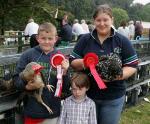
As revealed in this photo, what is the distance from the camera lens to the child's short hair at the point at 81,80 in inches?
147

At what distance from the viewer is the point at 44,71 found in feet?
12.1

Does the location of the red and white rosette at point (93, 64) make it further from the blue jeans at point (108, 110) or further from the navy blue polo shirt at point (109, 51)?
the blue jeans at point (108, 110)

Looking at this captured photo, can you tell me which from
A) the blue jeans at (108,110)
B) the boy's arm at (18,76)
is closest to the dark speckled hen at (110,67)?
the blue jeans at (108,110)

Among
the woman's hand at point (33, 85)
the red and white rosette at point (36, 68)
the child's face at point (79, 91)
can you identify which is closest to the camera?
the red and white rosette at point (36, 68)

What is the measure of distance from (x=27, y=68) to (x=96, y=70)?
0.63 meters

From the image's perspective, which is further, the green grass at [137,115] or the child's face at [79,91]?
the green grass at [137,115]

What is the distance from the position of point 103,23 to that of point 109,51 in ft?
0.86

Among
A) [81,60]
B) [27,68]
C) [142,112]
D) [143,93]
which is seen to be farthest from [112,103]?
[143,93]

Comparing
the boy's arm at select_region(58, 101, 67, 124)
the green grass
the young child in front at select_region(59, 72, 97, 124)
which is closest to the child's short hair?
the young child in front at select_region(59, 72, 97, 124)

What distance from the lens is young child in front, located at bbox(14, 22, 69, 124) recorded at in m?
3.63

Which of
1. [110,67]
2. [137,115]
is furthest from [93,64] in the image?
[137,115]

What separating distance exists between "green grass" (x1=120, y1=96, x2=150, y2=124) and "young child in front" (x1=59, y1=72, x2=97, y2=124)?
2845mm

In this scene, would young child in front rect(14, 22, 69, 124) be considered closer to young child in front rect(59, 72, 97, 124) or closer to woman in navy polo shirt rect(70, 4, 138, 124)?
young child in front rect(59, 72, 97, 124)

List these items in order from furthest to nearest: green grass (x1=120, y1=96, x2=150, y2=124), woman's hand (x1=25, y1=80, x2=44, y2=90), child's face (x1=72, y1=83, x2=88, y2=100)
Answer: green grass (x1=120, y1=96, x2=150, y2=124), child's face (x1=72, y1=83, x2=88, y2=100), woman's hand (x1=25, y1=80, x2=44, y2=90)
